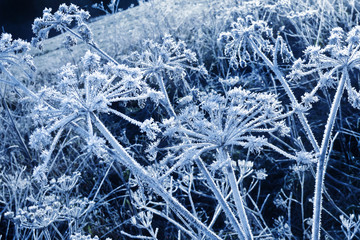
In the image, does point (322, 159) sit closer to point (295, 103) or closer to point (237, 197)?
point (295, 103)

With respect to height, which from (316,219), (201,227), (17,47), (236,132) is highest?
(17,47)

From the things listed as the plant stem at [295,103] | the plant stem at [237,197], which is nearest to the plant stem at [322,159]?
the plant stem at [295,103]

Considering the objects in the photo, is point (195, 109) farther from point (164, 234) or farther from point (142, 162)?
point (142, 162)

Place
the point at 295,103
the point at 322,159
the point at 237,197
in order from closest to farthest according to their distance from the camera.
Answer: the point at 237,197
the point at 322,159
the point at 295,103

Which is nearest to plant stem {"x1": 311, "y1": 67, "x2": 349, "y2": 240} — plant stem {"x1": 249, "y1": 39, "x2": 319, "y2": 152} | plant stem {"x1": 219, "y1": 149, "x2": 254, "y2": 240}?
plant stem {"x1": 249, "y1": 39, "x2": 319, "y2": 152}

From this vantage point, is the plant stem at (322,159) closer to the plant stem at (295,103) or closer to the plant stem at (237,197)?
the plant stem at (295,103)

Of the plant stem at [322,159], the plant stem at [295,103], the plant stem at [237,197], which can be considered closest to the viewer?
the plant stem at [237,197]

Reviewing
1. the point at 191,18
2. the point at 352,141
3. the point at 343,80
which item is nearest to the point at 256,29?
the point at 343,80

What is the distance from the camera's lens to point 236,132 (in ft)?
7.85

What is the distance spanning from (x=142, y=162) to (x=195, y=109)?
3.17 m

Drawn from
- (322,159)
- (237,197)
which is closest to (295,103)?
(322,159)

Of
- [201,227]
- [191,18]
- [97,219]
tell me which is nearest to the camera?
[201,227]

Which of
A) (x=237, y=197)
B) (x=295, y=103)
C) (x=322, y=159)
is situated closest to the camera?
(x=237, y=197)

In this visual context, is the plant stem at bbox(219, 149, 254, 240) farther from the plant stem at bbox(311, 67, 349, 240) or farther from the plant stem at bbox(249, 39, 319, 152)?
the plant stem at bbox(249, 39, 319, 152)
